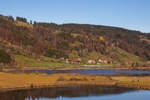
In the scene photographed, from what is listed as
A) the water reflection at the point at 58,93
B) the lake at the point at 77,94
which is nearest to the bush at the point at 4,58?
the lake at the point at 77,94

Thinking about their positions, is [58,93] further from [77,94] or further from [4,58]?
[4,58]

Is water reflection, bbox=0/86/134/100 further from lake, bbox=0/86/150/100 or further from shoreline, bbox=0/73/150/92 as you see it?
shoreline, bbox=0/73/150/92

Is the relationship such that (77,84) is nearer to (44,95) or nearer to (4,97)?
(44,95)

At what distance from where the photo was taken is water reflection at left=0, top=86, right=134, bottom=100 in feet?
203

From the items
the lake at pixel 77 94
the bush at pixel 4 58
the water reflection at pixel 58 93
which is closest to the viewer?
the water reflection at pixel 58 93

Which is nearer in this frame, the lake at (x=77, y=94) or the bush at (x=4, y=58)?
the lake at (x=77, y=94)

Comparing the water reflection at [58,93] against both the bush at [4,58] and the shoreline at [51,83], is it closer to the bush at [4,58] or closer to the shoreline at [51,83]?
the shoreline at [51,83]

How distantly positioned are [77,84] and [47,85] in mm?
10044

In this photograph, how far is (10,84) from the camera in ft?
239

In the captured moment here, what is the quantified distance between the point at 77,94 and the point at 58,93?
15.2ft

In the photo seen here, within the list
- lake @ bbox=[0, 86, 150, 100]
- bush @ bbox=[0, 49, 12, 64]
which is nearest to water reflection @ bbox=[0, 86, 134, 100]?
lake @ bbox=[0, 86, 150, 100]

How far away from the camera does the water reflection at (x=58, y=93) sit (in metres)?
61.8

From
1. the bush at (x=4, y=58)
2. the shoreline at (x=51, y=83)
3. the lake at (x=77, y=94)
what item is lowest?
the lake at (x=77, y=94)

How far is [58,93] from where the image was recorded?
68.1 m
